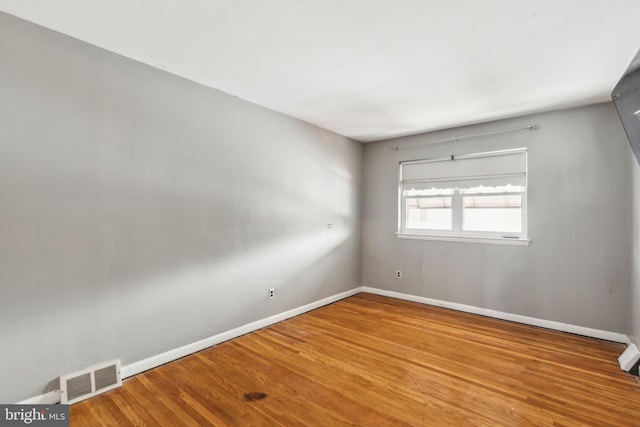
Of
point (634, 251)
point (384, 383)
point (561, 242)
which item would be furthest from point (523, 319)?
point (384, 383)

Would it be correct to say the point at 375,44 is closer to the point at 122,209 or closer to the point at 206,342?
the point at 122,209

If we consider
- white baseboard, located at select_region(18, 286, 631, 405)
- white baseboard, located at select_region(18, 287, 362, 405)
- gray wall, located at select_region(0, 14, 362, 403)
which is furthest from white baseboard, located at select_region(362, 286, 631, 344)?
gray wall, located at select_region(0, 14, 362, 403)

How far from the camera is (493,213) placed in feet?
12.6

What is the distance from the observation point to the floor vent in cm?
202

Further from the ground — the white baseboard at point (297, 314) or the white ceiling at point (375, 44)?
the white ceiling at point (375, 44)

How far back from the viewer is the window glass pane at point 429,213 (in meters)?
4.25

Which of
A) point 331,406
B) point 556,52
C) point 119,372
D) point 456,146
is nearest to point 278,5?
point 556,52

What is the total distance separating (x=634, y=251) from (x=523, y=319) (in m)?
1.27

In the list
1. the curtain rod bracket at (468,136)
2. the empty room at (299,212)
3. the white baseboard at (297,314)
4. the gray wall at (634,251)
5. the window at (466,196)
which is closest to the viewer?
the empty room at (299,212)

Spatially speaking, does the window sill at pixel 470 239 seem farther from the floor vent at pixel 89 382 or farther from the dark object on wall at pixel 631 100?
the floor vent at pixel 89 382

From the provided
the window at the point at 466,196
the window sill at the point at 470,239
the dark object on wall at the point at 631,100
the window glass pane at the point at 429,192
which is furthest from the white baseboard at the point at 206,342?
the dark object on wall at the point at 631,100

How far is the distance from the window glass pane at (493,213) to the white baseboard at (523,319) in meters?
1.01

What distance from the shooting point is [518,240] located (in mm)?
3578

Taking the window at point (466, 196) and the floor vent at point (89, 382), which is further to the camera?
the window at point (466, 196)
